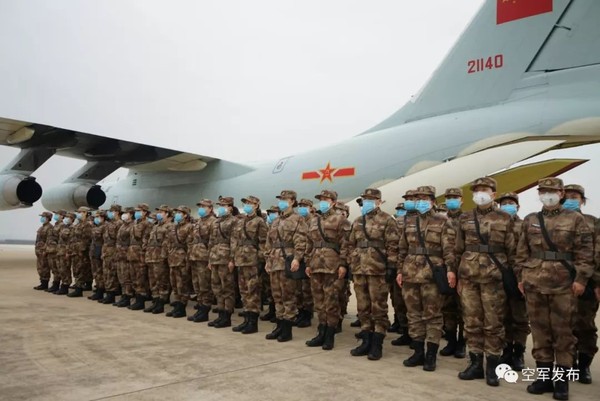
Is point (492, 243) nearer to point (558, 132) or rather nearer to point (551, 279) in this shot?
point (551, 279)

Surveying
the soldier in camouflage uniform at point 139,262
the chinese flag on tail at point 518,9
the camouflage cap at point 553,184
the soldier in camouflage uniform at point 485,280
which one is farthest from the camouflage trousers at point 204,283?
the chinese flag on tail at point 518,9

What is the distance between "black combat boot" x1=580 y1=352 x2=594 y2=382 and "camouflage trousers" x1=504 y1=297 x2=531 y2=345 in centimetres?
53

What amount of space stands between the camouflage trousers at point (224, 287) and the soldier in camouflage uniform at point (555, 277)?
4048 millimetres

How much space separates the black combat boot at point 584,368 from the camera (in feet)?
15.1

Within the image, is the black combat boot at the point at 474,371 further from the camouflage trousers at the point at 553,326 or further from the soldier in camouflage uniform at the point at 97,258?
the soldier in camouflage uniform at the point at 97,258

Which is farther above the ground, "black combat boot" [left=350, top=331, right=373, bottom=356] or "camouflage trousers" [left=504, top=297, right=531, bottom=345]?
"camouflage trousers" [left=504, top=297, right=531, bottom=345]

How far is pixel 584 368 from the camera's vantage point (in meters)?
4.64

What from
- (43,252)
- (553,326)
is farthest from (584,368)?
(43,252)

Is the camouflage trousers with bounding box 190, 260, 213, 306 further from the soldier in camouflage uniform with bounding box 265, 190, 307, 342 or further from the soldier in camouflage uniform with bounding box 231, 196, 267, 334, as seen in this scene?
the soldier in camouflage uniform with bounding box 265, 190, 307, 342

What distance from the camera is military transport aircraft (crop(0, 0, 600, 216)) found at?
844 cm

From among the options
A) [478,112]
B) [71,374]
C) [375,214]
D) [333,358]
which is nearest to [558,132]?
[478,112]

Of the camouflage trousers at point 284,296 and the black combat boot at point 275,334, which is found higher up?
the camouflage trousers at point 284,296

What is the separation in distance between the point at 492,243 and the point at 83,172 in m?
13.5

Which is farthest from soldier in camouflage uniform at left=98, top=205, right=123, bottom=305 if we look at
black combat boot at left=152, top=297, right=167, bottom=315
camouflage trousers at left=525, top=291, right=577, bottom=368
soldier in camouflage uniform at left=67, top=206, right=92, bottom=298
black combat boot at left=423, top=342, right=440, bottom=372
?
camouflage trousers at left=525, top=291, right=577, bottom=368
